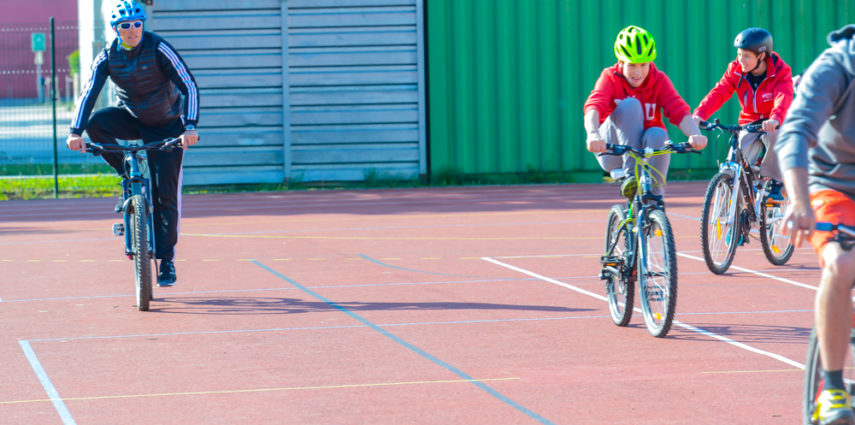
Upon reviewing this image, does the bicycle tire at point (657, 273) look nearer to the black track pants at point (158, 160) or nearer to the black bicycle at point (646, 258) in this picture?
the black bicycle at point (646, 258)

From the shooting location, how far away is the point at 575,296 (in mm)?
8281

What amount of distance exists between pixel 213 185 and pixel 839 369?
15318mm

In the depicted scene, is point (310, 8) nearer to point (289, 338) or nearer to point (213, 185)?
point (213, 185)

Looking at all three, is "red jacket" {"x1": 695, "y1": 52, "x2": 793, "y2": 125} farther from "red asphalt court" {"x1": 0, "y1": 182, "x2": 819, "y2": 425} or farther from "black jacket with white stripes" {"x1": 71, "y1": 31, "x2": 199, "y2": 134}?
"black jacket with white stripes" {"x1": 71, "y1": 31, "x2": 199, "y2": 134}

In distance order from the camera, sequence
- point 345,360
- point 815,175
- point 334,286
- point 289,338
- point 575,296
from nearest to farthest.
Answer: point 815,175 < point 345,360 < point 289,338 < point 575,296 < point 334,286

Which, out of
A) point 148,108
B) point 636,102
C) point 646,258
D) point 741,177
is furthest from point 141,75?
point 741,177

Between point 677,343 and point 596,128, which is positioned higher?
point 596,128

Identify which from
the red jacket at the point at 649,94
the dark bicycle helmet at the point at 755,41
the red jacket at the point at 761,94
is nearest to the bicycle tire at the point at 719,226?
the red jacket at the point at 761,94

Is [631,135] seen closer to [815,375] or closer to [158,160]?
[158,160]

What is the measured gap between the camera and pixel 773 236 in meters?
9.57

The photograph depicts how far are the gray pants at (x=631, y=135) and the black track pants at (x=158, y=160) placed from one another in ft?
9.40

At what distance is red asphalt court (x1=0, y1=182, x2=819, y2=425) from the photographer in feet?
17.5

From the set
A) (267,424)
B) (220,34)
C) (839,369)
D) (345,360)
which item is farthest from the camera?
(220,34)

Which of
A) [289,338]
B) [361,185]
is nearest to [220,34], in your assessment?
[361,185]
